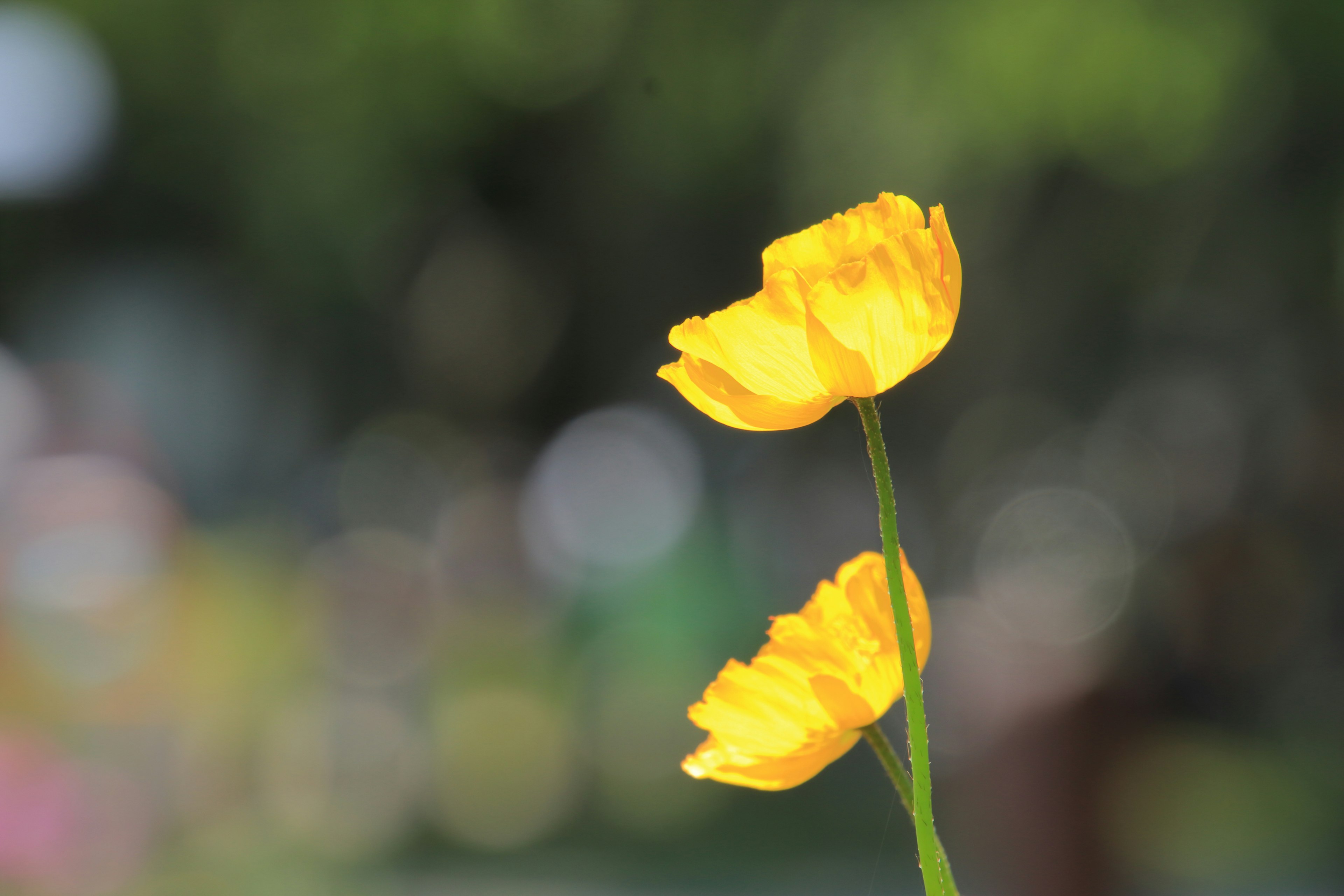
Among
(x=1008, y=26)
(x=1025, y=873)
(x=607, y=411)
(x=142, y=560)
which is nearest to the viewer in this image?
(x=1025, y=873)

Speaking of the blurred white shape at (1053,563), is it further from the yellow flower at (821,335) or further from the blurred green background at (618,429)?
the yellow flower at (821,335)

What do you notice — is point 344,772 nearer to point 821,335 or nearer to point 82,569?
point 82,569

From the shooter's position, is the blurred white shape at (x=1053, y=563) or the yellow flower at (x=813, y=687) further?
the blurred white shape at (x=1053, y=563)

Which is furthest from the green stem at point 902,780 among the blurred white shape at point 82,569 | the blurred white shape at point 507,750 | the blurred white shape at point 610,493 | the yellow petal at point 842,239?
the blurred white shape at point 610,493

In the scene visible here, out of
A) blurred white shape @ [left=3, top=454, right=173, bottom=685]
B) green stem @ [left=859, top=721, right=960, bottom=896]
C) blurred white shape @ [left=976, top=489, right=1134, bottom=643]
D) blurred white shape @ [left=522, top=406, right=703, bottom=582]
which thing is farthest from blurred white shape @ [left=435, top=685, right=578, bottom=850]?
green stem @ [left=859, top=721, right=960, bottom=896]

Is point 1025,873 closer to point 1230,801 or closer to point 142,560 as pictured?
point 142,560

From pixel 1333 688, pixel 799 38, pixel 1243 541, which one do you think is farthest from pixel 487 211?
pixel 1333 688

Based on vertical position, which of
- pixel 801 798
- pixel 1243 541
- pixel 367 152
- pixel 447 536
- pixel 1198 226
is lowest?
pixel 801 798
